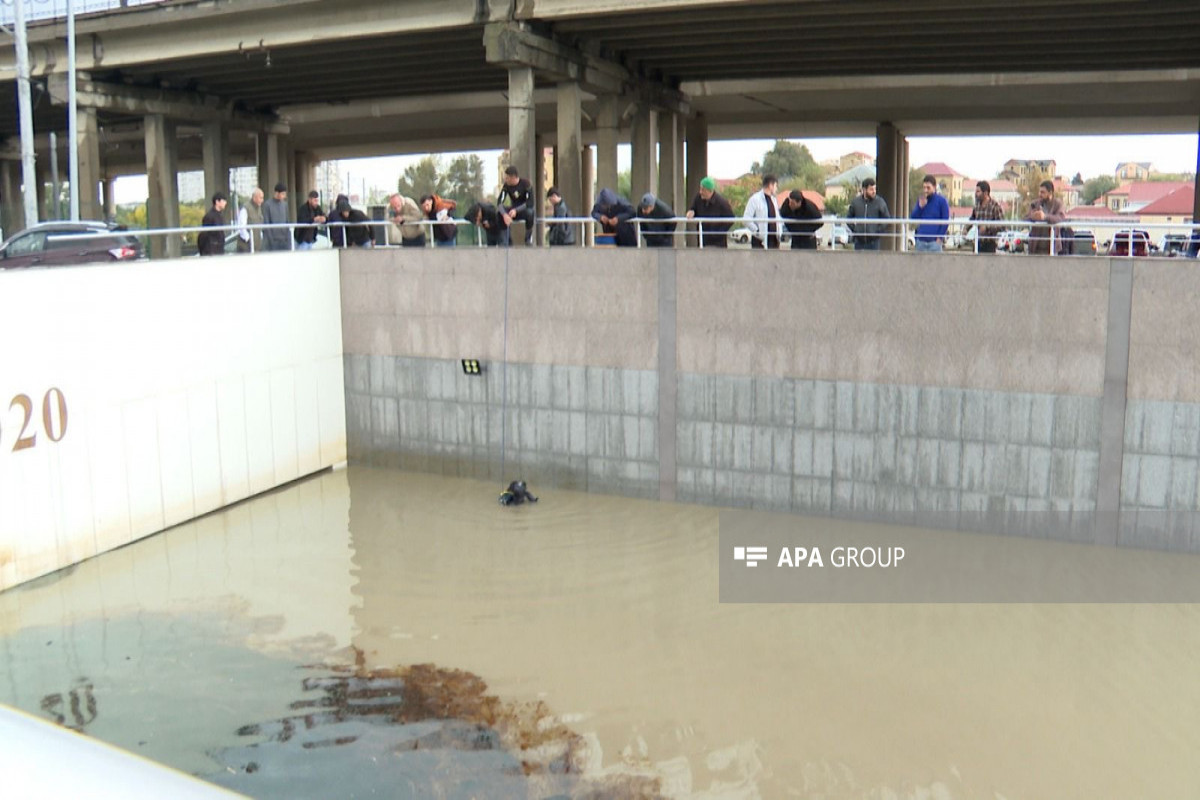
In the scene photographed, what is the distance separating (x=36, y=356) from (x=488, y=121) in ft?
86.1

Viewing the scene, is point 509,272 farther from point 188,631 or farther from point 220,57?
point 220,57

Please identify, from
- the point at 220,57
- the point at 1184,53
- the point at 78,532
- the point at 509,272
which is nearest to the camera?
the point at 78,532

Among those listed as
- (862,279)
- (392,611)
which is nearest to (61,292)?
(392,611)

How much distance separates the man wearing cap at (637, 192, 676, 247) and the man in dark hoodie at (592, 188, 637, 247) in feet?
0.50

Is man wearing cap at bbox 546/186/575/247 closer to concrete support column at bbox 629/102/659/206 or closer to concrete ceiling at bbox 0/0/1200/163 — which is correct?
concrete ceiling at bbox 0/0/1200/163

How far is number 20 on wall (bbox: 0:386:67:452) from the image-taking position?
10758 mm

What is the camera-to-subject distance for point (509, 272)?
14227 millimetres

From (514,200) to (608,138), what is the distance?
34.9 ft

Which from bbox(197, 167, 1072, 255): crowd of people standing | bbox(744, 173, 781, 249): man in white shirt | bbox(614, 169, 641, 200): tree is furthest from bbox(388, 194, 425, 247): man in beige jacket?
bbox(614, 169, 641, 200): tree

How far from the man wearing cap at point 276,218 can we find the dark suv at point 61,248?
1774 mm

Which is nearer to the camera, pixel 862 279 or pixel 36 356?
pixel 36 356

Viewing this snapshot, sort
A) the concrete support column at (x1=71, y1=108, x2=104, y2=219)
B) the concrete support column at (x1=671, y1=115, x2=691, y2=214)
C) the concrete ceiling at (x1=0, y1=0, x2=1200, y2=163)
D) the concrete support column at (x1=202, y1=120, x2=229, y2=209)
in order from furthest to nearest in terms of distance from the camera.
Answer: the concrete support column at (x1=202, y1=120, x2=229, y2=209) → the concrete support column at (x1=671, y1=115, x2=691, y2=214) → the concrete support column at (x1=71, y1=108, x2=104, y2=219) → the concrete ceiling at (x1=0, y1=0, x2=1200, y2=163)

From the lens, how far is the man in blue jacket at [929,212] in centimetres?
1223

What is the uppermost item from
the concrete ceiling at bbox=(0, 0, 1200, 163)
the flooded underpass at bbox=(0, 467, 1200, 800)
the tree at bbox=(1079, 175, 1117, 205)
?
the tree at bbox=(1079, 175, 1117, 205)
